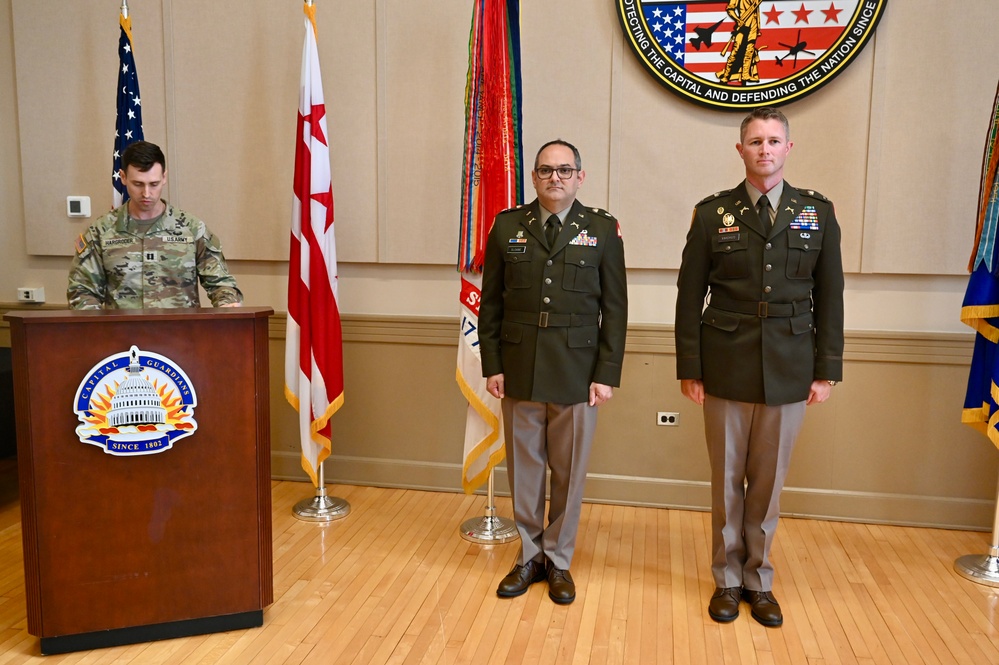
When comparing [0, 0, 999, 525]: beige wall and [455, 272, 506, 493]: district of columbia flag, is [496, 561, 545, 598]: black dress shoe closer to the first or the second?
[455, 272, 506, 493]: district of columbia flag

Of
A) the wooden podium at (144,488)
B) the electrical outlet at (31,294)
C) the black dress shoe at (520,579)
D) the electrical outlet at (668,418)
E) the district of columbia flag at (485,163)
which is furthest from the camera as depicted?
the electrical outlet at (31,294)

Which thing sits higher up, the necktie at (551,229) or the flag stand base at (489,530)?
the necktie at (551,229)

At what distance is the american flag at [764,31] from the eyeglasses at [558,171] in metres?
1.29

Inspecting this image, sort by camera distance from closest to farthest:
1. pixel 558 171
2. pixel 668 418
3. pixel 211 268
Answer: pixel 558 171, pixel 211 268, pixel 668 418

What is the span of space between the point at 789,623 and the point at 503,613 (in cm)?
99

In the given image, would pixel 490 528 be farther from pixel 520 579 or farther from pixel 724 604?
pixel 724 604

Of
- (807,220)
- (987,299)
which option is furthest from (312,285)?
(987,299)

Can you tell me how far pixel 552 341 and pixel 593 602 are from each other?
967 mm

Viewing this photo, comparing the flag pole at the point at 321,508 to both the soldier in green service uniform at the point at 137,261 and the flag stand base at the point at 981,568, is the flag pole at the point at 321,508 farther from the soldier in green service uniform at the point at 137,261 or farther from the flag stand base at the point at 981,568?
the flag stand base at the point at 981,568

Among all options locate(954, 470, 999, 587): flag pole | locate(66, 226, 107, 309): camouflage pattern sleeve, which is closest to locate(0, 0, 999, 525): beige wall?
locate(954, 470, 999, 587): flag pole

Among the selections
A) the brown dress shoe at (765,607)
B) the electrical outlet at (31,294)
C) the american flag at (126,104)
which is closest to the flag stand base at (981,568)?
the brown dress shoe at (765,607)

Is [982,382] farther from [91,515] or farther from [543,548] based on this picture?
[91,515]

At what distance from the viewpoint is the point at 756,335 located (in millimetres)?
2697

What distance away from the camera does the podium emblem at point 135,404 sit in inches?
95.6
